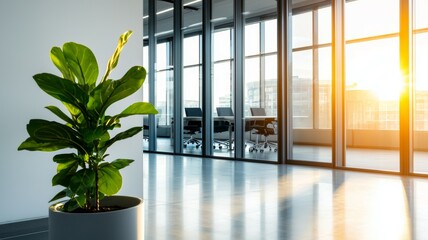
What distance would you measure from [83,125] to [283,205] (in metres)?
2.96

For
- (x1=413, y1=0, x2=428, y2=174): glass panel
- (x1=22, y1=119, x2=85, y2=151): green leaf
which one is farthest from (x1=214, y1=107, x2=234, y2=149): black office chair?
(x1=22, y1=119, x2=85, y2=151): green leaf

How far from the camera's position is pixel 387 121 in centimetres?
793

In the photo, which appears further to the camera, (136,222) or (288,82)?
(288,82)

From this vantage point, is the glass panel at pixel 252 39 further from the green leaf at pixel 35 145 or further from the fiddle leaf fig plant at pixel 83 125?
the green leaf at pixel 35 145

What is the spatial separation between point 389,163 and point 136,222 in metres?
7.20

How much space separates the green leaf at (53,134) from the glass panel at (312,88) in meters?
6.33

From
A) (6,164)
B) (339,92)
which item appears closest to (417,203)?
(339,92)

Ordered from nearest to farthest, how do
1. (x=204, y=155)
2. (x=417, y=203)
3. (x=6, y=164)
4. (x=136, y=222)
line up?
(x=136, y=222) < (x=6, y=164) < (x=417, y=203) < (x=204, y=155)

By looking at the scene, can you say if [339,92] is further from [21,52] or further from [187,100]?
[21,52]

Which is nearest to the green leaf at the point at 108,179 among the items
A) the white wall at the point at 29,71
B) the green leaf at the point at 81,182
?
the green leaf at the point at 81,182

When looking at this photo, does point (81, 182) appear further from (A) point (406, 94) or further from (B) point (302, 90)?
(B) point (302, 90)

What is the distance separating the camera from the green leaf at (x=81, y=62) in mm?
1741

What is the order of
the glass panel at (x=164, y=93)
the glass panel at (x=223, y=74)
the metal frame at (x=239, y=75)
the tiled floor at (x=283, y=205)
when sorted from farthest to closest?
the glass panel at (x=164, y=93), the glass panel at (x=223, y=74), the metal frame at (x=239, y=75), the tiled floor at (x=283, y=205)

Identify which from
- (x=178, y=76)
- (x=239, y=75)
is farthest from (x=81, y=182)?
(x=178, y=76)
